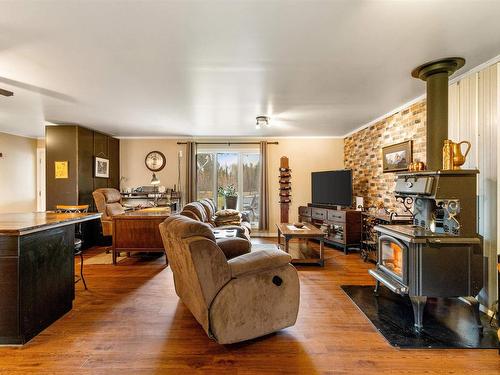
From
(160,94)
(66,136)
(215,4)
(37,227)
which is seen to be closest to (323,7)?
(215,4)

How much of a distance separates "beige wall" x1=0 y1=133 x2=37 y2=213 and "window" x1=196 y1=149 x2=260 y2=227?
13.7 ft

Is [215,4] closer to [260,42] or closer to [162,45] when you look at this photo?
[260,42]

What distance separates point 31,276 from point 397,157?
4.53m

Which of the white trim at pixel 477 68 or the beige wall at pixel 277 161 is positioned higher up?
the white trim at pixel 477 68

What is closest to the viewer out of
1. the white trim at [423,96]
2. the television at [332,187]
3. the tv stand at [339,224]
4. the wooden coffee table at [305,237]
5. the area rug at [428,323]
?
the area rug at [428,323]

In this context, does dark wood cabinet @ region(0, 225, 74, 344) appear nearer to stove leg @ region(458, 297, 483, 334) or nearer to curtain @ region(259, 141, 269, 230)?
stove leg @ region(458, 297, 483, 334)

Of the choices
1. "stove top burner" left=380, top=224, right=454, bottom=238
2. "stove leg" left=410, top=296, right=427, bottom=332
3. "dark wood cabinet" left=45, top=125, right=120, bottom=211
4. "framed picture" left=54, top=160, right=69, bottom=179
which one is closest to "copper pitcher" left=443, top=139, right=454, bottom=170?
"stove top burner" left=380, top=224, right=454, bottom=238

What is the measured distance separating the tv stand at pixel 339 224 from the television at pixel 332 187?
0.54 feet

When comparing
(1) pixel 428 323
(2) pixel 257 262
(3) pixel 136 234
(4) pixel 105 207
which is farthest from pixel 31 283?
(1) pixel 428 323

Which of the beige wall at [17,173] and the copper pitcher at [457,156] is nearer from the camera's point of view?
the copper pitcher at [457,156]

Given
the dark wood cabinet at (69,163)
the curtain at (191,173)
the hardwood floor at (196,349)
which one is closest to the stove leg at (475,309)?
the hardwood floor at (196,349)

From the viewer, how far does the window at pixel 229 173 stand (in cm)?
633

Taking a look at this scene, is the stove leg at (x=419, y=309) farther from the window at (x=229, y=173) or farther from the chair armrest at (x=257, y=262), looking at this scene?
the window at (x=229, y=173)

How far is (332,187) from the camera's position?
5.29m
